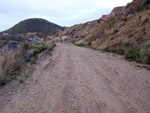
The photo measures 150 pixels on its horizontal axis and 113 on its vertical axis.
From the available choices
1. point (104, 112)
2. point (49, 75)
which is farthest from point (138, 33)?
point (104, 112)

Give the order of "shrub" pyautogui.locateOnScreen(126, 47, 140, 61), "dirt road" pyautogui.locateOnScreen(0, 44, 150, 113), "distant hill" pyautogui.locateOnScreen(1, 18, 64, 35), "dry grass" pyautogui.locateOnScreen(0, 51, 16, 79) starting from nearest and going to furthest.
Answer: "dirt road" pyautogui.locateOnScreen(0, 44, 150, 113)
"dry grass" pyautogui.locateOnScreen(0, 51, 16, 79)
"shrub" pyautogui.locateOnScreen(126, 47, 140, 61)
"distant hill" pyautogui.locateOnScreen(1, 18, 64, 35)

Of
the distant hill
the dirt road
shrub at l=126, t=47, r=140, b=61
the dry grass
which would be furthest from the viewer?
the distant hill

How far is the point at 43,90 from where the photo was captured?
6398 mm

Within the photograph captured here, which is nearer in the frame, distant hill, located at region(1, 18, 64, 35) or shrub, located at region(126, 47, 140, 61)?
shrub, located at region(126, 47, 140, 61)

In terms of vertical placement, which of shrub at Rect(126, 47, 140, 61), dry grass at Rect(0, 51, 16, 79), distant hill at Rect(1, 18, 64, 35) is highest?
distant hill at Rect(1, 18, 64, 35)

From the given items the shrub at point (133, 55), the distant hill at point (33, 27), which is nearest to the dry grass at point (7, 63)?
the shrub at point (133, 55)

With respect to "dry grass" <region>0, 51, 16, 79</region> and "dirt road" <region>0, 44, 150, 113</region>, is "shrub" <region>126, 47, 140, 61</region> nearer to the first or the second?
"dirt road" <region>0, 44, 150, 113</region>

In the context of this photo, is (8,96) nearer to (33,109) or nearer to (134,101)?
(33,109)

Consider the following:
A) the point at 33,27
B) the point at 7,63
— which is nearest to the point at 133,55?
the point at 7,63

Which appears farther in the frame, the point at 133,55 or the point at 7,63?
the point at 133,55

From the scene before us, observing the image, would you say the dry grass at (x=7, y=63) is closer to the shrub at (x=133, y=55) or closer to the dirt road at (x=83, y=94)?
the dirt road at (x=83, y=94)

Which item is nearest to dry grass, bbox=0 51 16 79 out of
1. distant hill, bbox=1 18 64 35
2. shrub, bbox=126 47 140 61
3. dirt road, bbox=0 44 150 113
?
dirt road, bbox=0 44 150 113

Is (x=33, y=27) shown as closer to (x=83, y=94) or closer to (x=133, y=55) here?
(x=133, y=55)

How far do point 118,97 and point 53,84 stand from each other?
8.76 ft
